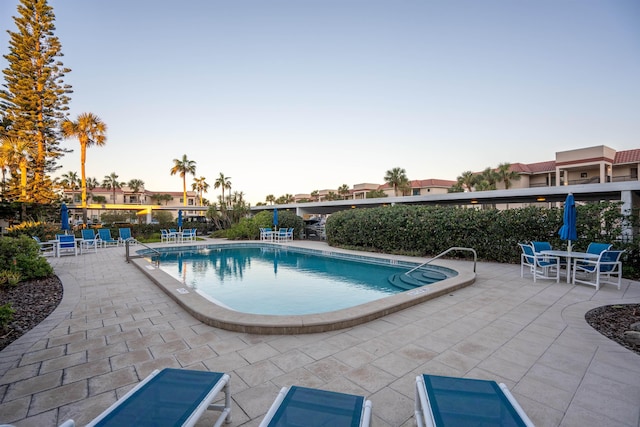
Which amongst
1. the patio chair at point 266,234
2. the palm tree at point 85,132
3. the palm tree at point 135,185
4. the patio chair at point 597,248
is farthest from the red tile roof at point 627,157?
the palm tree at point 135,185

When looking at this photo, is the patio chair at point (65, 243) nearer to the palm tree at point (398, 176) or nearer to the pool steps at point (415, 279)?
the pool steps at point (415, 279)

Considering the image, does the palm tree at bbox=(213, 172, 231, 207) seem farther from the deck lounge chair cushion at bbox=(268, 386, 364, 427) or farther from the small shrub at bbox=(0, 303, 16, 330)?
the deck lounge chair cushion at bbox=(268, 386, 364, 427)

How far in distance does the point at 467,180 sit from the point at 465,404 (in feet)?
103

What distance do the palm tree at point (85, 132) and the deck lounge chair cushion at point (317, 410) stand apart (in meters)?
25.3

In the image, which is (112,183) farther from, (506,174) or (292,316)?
(292,316)

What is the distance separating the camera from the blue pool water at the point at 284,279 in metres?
5.94

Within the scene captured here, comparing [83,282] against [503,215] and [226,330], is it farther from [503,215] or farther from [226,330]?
[503,215]

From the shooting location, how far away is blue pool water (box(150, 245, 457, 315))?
5.94 metres

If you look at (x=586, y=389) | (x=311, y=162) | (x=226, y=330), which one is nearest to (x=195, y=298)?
Result: (x=226, y=330)

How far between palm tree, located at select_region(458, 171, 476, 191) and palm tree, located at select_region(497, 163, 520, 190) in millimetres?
2713

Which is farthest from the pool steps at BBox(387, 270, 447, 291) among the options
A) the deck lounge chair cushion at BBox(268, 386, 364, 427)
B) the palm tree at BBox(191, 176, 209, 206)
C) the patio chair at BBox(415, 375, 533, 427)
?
the palm tree at BBox(191, 176, 209, 206)

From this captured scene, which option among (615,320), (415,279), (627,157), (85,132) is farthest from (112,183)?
(627,157)

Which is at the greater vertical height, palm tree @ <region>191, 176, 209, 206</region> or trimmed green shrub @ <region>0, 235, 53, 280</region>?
palm tree @ <region>191, 176, 209, 206</region>

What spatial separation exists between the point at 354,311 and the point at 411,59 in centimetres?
1149
